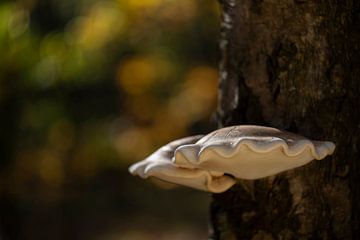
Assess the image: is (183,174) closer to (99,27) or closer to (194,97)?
(99,27)

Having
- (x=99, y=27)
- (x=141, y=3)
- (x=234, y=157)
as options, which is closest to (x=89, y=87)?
(x=99, y=27)

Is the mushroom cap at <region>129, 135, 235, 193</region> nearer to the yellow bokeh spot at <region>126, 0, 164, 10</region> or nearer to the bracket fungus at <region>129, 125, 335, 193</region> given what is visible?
the bracket fungus at <region>129, 125, 335, 193</region>

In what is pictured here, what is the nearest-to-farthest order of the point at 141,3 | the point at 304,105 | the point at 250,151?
the point at 250,151
the point at 304,105
the point at 141,3

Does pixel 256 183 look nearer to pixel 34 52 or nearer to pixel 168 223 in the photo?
pixel 34 52

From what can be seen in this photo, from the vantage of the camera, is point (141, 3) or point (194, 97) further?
point (194, 97)

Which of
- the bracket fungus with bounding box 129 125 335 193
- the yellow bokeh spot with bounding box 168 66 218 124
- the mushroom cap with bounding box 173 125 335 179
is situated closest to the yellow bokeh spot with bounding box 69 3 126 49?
the yellow bokeh spot with bounding box 168 66 218 124

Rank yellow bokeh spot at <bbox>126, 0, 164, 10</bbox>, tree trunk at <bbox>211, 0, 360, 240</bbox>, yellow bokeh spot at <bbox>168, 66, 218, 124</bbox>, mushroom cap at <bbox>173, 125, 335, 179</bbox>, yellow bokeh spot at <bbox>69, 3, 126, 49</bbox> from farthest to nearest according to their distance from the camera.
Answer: yellow bokeh spot at <bbox>168, 66, 218, 124</bbox>
yellow bokeh spot at <bbox>69, 3, 126, 49</bbox>
yellow bokeh spot at <bbox>126, 0, 164, 10</bbox>
tree trunk at <bbox>211, 0, 360, 240</bbox>
mushroom cap at <bbox>173, 125, 335, 179</bbox>

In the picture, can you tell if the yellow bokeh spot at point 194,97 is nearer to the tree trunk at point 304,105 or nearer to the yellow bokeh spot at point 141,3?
the yellow bokeh spot at point 141,3
